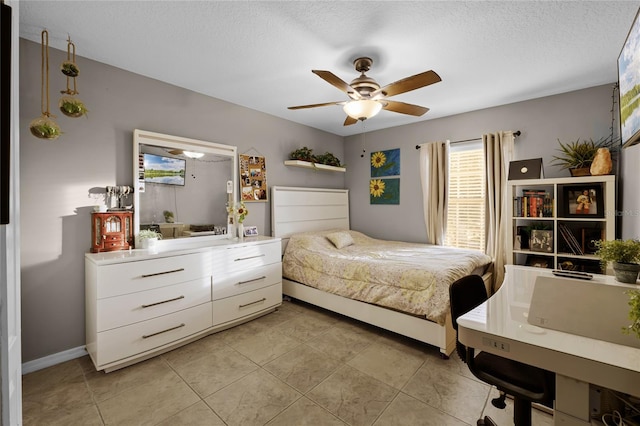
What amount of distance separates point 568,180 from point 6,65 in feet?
12.6

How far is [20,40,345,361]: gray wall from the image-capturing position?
6.82 ft

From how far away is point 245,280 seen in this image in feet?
9.44

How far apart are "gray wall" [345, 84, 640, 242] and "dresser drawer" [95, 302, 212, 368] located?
297 cm

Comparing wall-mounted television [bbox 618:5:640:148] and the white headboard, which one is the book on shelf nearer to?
wall-mounted television [bbox 618:5:640:148]

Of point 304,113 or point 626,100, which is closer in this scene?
point 626,100

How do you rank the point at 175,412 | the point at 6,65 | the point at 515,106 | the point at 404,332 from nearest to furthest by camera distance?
the point at 6,65 → the point at 175,412 → the point at 404,332 → the point at 515,106

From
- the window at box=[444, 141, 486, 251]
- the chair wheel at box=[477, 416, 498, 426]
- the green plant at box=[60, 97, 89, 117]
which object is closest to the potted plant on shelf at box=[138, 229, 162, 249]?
the green plant at box=[60, 97, 89, 117]

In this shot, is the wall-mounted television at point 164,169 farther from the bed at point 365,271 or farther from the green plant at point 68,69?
the bed at point 365,271

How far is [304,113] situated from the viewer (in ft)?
12.2

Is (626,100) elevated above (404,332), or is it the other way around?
(626,100)

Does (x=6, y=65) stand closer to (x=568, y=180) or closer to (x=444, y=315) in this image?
(x=444, y=315)

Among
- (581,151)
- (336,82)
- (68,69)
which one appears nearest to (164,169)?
(68,69)

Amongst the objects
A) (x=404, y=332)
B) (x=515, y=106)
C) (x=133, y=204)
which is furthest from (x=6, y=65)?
(x=515, y=106)

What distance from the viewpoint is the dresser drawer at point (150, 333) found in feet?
6.56
